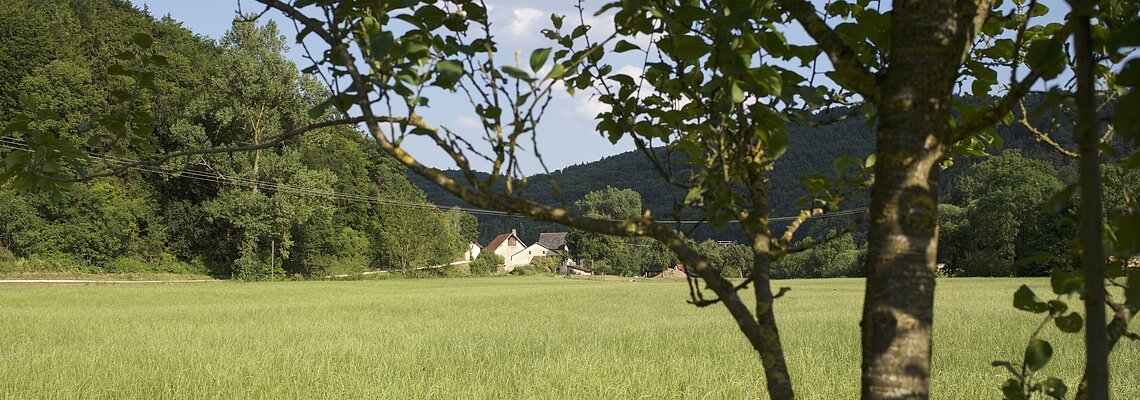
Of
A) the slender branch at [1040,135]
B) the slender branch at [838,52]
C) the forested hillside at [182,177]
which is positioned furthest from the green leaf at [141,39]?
the forested hillside at [182,177]

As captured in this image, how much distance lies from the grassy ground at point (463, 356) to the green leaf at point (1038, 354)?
561 centimetres

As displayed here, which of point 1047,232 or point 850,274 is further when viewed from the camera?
point 850,274

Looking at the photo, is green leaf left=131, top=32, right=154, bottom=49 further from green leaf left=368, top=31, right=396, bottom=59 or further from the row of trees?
green leaf left=368, top=31, right=396, bottom=59

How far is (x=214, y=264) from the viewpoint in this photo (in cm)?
5003

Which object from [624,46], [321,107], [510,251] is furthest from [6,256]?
[510,251]

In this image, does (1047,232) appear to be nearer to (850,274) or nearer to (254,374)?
(850,274)

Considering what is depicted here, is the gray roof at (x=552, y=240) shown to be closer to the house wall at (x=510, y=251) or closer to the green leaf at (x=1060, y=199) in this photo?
the house wall at (x=510, y=251)

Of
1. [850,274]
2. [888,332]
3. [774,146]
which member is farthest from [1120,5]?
[850,274]

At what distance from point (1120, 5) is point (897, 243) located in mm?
753

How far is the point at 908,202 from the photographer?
99 centimetres

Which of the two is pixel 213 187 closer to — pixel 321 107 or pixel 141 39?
pixel 141 39

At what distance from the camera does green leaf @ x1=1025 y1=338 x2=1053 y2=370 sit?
1152mm

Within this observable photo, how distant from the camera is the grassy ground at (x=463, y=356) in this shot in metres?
7.05

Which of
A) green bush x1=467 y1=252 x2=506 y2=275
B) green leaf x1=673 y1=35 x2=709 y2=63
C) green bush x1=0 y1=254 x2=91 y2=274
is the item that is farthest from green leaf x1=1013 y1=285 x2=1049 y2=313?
green bush x1=467 y1=252 x2=506 y2=275
